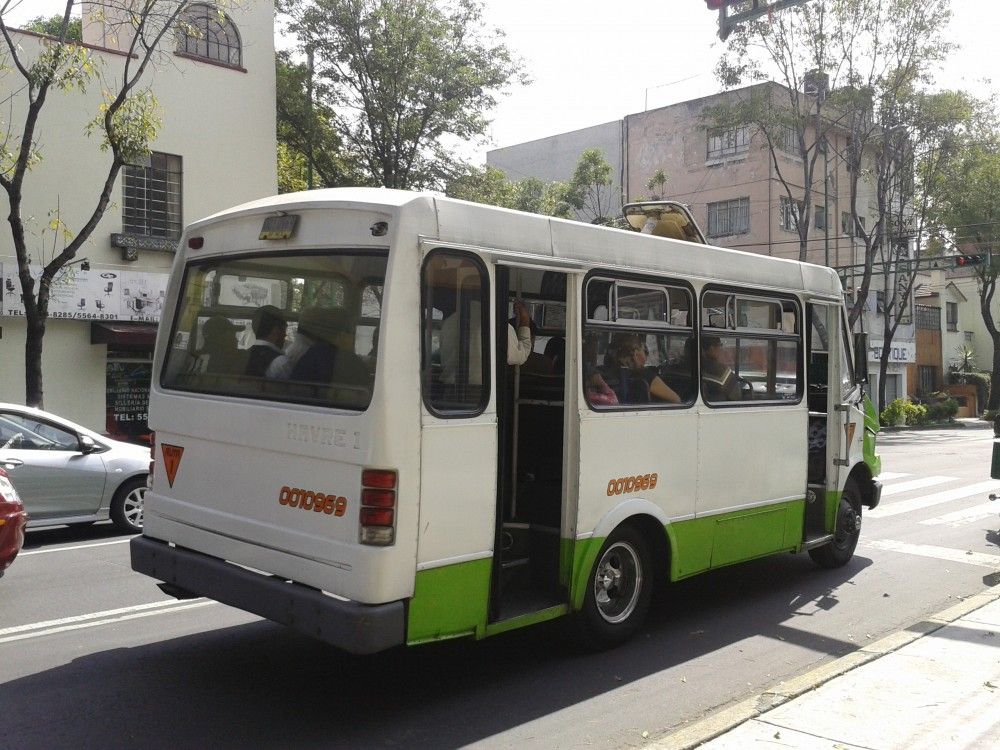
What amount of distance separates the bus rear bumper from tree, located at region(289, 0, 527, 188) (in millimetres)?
18678

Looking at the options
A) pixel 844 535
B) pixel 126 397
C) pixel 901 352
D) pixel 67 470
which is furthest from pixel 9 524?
pixel 901 352

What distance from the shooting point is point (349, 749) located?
4.60 meters

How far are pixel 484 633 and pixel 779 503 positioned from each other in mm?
3412

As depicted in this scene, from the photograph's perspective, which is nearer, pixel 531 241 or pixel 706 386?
pixel 531 241

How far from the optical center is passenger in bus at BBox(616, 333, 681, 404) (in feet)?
20.5

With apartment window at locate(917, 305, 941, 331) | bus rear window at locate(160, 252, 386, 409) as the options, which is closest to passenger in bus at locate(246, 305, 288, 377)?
bus rear window at locate(160, 252, 386, 409)

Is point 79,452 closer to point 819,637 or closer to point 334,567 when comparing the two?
point 334,567

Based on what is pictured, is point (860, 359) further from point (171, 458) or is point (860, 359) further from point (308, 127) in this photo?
point (308, 127)

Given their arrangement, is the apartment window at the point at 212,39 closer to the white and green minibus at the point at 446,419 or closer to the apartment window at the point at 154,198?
the apartment window at the point at 154,198

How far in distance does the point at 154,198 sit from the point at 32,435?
10229mm

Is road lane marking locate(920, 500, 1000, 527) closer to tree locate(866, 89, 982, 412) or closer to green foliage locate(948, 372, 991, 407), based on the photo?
tree locate(866, 89, 982, 412)

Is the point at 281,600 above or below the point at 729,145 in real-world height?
below

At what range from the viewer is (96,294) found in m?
17.7

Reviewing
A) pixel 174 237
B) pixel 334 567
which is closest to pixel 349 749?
pixel 334 567
